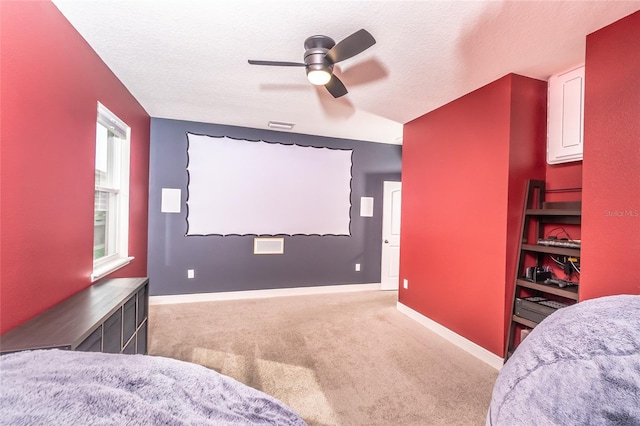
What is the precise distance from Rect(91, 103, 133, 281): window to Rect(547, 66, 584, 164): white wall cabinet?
386 centimetres

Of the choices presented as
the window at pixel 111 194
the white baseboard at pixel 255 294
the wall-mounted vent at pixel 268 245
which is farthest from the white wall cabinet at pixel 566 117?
the window at pixel 111 194

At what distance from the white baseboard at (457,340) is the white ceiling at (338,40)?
248 cm

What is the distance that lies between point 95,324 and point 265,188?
319 centimetres

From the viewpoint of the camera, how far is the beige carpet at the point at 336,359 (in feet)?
6.63

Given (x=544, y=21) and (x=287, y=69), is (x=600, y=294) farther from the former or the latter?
(x=287, y=69)

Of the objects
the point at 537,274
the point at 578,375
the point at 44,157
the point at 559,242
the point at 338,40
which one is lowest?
the point at 537,274

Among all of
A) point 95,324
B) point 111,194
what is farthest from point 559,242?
point 111,194

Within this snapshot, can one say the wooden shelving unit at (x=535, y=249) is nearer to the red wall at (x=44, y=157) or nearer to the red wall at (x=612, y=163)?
the red wall at (x=612, y=163)

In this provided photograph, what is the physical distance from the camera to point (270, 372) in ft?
7.91

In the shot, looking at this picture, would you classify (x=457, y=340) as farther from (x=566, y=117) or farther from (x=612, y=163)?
(x=566, y=117)

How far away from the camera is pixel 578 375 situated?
0.56 metres

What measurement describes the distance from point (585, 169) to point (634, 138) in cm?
30

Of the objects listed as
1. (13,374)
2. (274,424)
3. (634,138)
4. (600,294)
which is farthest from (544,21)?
(13,374)

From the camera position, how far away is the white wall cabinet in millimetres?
2318
